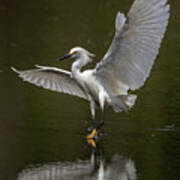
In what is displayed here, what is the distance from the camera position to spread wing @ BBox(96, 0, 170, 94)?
8.71 meters

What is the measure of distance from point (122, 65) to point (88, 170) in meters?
2.08

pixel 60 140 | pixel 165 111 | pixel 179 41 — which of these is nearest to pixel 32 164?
pixel 60 140

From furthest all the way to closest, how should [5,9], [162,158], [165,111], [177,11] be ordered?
1. [5,9]
2. [177,11]
3. [165,111]
4. [162,158]

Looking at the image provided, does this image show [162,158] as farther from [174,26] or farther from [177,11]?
[177,11]

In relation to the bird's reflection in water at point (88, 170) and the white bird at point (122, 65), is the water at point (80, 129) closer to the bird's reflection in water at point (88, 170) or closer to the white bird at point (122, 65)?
the bird's reflection in water at point (88, 170)

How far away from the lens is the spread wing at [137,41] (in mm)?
8711

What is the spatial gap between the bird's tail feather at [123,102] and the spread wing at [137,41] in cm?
18

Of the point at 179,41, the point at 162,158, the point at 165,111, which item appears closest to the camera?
the point at 162,158

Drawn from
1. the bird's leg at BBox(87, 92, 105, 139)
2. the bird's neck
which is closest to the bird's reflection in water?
the bird's leg at BBox(87, 92, 105, 139)

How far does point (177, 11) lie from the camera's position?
22.8 meters

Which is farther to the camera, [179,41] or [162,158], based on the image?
[179,41]

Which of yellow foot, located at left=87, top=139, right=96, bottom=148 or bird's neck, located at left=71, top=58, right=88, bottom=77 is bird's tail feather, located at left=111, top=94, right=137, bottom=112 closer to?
bird's neck, located at left=71, top=58, right=88, bottom=77

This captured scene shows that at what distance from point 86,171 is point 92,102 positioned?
7.90ft

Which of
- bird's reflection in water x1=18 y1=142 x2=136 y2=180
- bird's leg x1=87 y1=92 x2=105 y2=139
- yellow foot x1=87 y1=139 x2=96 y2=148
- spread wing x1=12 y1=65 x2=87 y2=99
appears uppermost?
spread wing x1=12 y1=65 x2=87 y2=99
